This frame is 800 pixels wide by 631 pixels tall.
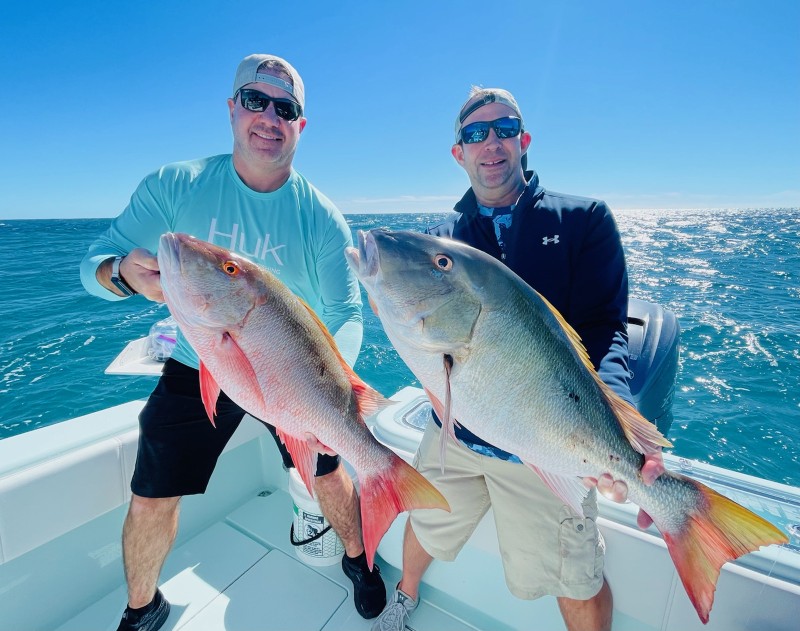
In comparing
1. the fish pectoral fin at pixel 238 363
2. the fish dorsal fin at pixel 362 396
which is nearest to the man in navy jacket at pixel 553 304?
the fish dorsal fin at pixel 362 396

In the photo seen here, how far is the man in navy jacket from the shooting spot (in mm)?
1910

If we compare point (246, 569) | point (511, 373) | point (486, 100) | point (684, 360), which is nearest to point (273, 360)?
point (511, 373)

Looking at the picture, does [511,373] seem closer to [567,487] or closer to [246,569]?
[567,487]

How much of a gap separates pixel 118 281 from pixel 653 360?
11.3 feet

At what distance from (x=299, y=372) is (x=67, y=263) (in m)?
23.1

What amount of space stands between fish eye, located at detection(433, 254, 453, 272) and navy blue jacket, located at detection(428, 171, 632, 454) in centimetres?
83

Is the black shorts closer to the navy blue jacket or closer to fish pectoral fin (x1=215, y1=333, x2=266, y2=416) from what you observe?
fish pectoral fin (x1=215, y1=333, x2=266, y2=416)

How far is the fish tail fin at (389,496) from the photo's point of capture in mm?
1524

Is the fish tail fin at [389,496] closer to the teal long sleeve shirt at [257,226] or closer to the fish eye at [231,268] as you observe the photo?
the teal long sleeve shirt at [257,226]

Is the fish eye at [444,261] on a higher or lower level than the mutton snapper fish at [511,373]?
higher

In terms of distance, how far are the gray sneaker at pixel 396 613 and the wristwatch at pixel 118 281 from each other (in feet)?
7.25

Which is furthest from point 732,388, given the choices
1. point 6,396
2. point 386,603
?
point 6,396

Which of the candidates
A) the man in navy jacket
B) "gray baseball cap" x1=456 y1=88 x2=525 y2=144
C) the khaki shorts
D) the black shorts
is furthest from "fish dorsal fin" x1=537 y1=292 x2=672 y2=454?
the black shorts

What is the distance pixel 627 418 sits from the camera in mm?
1458
